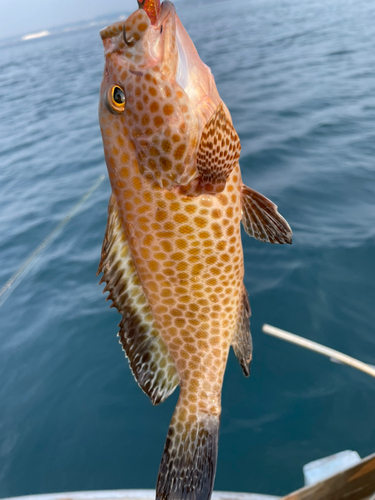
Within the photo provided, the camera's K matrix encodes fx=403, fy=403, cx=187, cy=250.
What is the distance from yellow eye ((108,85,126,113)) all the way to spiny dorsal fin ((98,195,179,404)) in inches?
16.0

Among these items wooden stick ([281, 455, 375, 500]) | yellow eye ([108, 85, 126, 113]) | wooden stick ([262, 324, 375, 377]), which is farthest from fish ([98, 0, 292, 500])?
wooden stick ([281, 455, 375, 500])

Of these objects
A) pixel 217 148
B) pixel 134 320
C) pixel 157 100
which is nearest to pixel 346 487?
pixel 134 320

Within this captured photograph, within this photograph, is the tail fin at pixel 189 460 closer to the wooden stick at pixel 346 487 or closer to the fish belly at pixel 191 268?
the fish belly at pixel 191 268

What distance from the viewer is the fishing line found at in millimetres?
7315

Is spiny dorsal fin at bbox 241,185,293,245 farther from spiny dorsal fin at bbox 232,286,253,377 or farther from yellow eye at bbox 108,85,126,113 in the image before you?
yellow eye at bbox 108,85,126,113

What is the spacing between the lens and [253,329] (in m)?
5.40

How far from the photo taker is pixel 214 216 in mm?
1896

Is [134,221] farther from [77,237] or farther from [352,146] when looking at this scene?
[352,146]

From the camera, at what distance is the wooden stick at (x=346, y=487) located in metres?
2.15

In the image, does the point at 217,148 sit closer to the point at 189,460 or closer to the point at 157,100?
the point at 157,100

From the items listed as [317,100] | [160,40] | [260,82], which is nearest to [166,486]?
[160,40]

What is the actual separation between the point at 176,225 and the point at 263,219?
44cm

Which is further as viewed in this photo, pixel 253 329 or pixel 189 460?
pixel 253 329

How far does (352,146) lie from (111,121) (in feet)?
27.2
